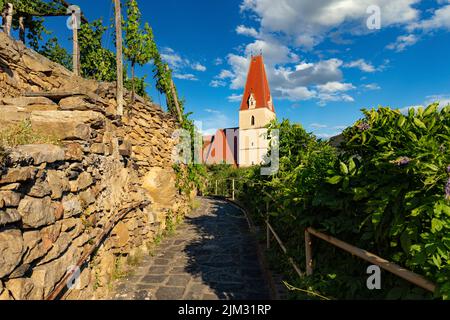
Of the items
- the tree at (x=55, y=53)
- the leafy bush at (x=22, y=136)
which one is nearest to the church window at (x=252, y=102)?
the tree at (x=55, y=53)

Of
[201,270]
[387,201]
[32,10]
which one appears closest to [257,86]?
[32,10]

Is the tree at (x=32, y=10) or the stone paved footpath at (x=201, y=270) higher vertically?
the tree at (x=32, y=10)

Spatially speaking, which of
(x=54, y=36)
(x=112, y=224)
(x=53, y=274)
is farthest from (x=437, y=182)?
(x=54, y=36)

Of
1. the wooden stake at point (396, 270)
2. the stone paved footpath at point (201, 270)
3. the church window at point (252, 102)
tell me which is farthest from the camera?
the church window at point (252, 102)

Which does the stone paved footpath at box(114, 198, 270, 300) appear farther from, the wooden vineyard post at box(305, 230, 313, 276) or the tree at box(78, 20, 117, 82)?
the tree at box(78, 20, 117, 82)

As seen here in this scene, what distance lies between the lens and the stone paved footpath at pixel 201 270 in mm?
3664

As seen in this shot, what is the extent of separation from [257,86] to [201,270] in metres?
34.6

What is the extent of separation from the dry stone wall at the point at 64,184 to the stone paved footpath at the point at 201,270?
0.45 metres

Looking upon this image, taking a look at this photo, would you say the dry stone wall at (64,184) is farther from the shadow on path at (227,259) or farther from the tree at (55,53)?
the tree at (55,53)

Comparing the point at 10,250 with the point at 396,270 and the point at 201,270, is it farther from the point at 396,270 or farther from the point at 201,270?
the point at 201,270

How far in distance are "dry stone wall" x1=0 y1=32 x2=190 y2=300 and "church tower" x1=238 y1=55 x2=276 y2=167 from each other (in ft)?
97.1

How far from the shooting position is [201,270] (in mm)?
4508

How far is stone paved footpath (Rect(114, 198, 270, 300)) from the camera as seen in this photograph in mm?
3664

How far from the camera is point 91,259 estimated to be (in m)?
3.33
